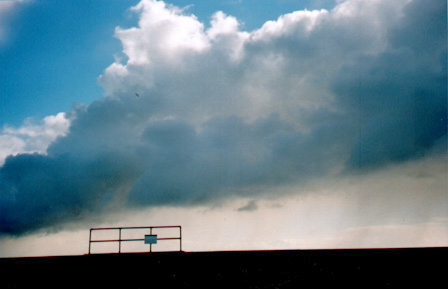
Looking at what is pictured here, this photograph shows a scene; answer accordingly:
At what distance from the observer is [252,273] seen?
29.9 feet

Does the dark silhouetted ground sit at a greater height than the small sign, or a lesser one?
lesser

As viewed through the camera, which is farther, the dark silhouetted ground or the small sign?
the small sign

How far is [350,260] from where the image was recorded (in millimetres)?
10172

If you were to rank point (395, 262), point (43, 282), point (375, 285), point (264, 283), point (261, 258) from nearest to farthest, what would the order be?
point (375, 285) → point (264, 283) → point (43, 282) → point (395, 262) → point (261, 258)

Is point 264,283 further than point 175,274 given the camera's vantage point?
No

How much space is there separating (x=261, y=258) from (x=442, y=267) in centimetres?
466

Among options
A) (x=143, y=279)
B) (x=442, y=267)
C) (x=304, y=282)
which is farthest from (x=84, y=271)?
(x=442, y=267)

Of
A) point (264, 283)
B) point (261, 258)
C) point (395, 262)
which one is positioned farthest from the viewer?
point (261, 258)

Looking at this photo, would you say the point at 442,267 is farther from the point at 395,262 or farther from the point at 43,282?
the point at 43,282

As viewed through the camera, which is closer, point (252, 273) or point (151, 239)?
point (252, 273)

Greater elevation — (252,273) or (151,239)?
(151,239)

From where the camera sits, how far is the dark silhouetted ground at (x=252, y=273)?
804 cm

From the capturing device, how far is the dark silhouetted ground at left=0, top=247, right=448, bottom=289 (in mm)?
8039

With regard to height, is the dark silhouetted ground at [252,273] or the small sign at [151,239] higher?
the small sign at [151,239]
